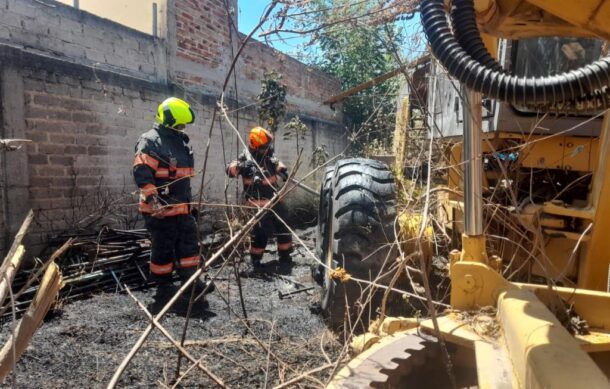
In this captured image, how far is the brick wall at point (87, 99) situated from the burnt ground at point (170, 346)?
1.43m

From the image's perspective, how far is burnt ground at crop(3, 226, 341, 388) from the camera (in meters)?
2.68

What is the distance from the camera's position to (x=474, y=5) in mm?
1482

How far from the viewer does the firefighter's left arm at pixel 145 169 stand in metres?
4.10

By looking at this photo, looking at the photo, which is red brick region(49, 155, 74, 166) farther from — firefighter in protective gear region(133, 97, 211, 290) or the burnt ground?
the burnt ground

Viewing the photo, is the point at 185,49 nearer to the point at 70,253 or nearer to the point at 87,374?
the point at 70,253

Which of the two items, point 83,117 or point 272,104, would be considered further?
point 272,104

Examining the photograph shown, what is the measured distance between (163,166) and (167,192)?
0.84 feet

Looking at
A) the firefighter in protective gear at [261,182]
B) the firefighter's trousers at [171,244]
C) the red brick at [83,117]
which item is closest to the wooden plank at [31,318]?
the firefighter's trousers at [171,244]

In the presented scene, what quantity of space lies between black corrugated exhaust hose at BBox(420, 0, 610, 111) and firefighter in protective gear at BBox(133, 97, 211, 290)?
3.31 meters

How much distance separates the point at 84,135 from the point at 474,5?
5178mm

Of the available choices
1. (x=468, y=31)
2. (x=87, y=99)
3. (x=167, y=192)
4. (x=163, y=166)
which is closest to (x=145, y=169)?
(x=163, y=166)

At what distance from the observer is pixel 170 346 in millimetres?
3020

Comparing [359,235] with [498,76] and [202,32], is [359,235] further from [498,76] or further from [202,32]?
[202,32]

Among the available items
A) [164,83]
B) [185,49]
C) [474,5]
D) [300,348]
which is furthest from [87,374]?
[185,49]
